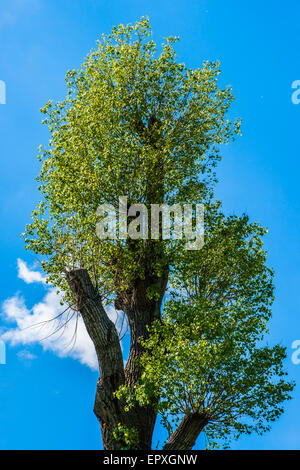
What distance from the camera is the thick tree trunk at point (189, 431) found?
12852 millimetres

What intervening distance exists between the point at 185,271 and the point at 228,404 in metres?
4.79

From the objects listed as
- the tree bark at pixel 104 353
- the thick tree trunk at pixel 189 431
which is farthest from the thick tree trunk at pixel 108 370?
the thick tree trunk at pixel 189 431

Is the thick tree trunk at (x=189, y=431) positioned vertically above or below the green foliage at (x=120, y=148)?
below

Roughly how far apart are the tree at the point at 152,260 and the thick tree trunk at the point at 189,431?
0.03 meters

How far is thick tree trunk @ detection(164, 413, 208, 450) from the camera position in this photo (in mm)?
12852

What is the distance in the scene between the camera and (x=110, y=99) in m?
15.9

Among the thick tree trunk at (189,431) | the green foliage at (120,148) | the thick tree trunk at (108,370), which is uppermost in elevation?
the green foliage at (120,148)

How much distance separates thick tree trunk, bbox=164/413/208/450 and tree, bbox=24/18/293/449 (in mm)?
32

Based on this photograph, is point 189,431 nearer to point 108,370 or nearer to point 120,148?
point 108,370

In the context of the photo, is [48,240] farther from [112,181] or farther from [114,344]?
[114,344]

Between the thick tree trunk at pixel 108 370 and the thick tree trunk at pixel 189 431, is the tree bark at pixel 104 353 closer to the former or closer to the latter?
the thick tree trunk at pixel 108 370

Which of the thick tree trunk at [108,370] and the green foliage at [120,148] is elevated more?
the green foliage at [120,148]

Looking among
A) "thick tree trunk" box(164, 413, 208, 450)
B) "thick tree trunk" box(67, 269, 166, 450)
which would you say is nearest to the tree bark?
"thick tree trunk" box(67, 269, 166, 450)
